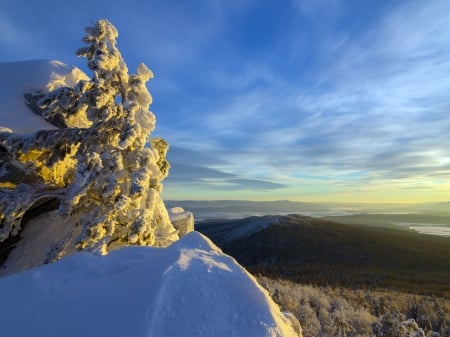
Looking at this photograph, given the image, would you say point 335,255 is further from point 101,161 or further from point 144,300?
point 144,300

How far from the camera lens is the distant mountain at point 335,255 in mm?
28547

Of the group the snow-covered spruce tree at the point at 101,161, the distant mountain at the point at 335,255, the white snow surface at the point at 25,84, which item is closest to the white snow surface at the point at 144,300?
the snow-covered spruce tree at the point at 101,161

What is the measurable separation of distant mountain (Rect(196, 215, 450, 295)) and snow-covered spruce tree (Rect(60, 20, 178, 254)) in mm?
19314

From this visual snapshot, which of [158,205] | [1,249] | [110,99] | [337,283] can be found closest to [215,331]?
[158,205]

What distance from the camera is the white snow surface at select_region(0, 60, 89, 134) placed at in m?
12.6

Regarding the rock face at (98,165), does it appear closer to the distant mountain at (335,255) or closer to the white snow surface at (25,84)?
the white snow surface at (25,84)

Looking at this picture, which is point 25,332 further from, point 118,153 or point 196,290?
point 118,153

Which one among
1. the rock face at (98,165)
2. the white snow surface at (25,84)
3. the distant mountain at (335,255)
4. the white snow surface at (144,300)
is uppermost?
the white snow surface at (25,84)

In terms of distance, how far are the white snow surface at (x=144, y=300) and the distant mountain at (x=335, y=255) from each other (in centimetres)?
2366

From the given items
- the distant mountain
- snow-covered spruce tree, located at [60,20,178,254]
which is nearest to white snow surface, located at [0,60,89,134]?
snow-covered spruce tree, located at [60,20,178,254]

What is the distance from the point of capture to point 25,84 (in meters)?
13.9

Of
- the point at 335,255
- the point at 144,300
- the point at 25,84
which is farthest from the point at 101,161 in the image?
the point at 335,255

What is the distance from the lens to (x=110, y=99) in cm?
1107

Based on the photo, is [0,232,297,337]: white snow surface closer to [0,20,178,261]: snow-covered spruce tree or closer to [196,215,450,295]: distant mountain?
[0,20,178,261]: snow-covered spruce tree
